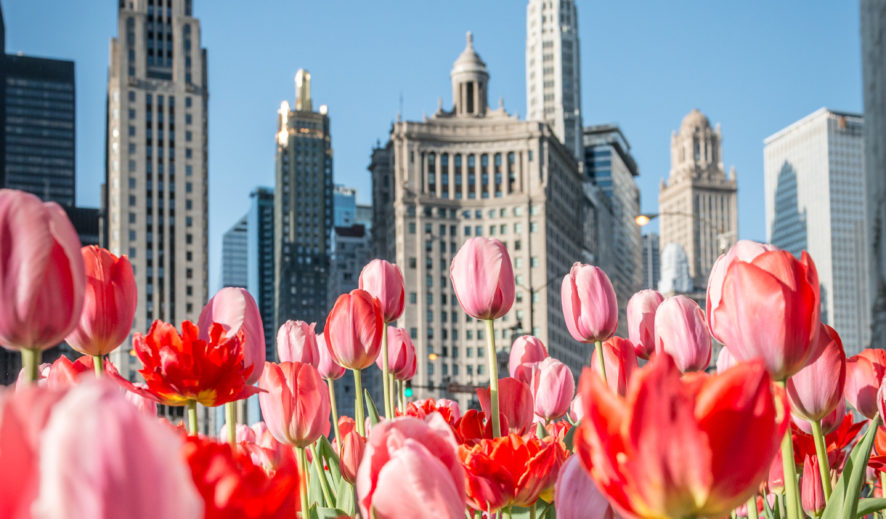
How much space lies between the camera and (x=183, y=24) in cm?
10700

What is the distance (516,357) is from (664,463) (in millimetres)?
2454

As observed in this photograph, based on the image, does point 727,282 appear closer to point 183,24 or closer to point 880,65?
point 880,65

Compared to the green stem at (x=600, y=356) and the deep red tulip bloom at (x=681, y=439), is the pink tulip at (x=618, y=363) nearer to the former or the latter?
the green stem at (x=600, y=356)

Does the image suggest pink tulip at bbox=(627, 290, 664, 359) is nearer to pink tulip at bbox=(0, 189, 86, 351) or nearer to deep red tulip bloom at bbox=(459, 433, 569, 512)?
deep red tulip bloom at bbox=(459, 433, 569, 512)

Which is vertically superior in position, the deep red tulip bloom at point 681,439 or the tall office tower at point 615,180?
the tall office tower at point 615,180

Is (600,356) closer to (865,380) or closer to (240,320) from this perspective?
(865,380)

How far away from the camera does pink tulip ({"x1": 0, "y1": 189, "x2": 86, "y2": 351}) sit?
1.31 m

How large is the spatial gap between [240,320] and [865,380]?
174 centimetres

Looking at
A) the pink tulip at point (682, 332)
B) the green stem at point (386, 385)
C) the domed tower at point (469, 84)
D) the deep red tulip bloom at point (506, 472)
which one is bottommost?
the deep red tulip bloom at point (506, 472)

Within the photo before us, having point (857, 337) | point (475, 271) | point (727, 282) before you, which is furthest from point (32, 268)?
point (857, 337)

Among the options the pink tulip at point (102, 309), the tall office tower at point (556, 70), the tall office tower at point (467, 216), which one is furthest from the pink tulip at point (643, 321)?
the tall office tower at point (556, 70)

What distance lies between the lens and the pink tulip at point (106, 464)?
0.69 meters

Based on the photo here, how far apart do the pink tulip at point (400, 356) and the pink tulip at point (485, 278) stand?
78cm

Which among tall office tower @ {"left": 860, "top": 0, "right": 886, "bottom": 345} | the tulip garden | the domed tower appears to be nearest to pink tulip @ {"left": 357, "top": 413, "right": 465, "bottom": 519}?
the tulip garden
